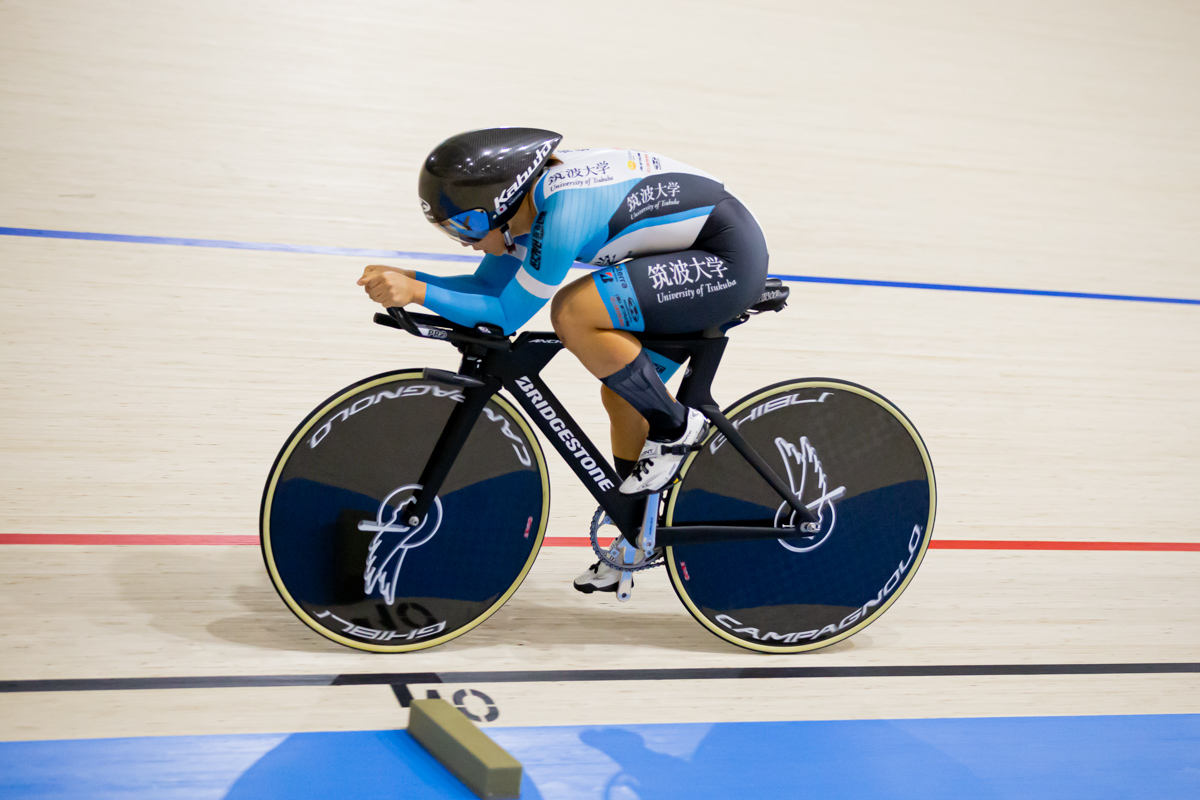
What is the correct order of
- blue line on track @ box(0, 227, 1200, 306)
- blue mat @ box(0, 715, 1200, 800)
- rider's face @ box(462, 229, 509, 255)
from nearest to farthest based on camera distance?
blue mat @ box(0, 715, 1200, 800)
rider's face @ box(462, 229, 509, 255)
blue line on track @ box(0, 227, 1200, 306)

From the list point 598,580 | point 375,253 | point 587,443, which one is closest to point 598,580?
point 598,580

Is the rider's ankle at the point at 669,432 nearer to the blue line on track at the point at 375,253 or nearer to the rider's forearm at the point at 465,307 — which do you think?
the rider's forearm at the point at 465,307

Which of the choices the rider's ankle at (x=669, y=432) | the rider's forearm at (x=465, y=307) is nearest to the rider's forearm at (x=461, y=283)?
the rider's forearm at (x=465, y=307)

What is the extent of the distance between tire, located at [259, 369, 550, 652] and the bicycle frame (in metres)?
0.04

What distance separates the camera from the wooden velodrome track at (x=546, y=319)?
7.00 feet

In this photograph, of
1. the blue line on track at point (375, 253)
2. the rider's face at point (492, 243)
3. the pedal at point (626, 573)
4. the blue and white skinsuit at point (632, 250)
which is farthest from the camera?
the blue line on track at point (375, 253)

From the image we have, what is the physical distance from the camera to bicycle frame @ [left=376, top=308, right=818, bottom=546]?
6.40ft

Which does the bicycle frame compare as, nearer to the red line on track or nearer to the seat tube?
the seat tube

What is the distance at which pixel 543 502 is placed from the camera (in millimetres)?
2117

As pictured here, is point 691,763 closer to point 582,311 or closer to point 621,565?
point 621,565

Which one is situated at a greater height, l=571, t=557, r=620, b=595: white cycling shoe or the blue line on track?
the blue line on track

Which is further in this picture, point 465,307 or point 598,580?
point 598,580

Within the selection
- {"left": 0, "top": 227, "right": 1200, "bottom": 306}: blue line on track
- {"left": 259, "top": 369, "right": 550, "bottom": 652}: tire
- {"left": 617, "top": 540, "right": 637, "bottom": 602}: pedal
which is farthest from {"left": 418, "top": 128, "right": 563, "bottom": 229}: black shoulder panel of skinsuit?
{"left": 0, "top": 227, "right": 1200, "bottom": 306}: blue line on track

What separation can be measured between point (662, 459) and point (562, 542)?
837 millimetres
